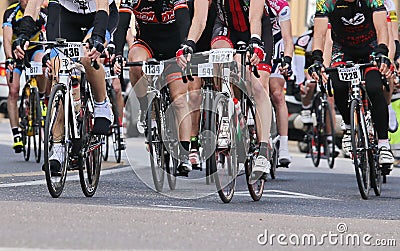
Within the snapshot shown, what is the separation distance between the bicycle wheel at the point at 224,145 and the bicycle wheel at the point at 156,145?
1241 mm

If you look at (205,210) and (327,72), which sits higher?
(327,72)

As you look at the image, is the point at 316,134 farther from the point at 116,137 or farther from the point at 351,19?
the point at 351,19

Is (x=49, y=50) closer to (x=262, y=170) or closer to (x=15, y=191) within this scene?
(x=15, y=191)

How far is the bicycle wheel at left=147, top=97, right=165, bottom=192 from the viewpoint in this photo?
10.1 m

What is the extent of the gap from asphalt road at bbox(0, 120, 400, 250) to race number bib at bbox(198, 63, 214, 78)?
0.81m

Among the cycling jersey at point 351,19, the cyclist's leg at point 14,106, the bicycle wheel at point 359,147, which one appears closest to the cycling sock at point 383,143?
the bicycle wheel at point 359,147

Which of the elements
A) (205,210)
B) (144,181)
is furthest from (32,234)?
(144,181)

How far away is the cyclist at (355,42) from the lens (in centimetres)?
1042

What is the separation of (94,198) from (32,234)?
9.50 ft

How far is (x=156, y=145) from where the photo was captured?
10250mm

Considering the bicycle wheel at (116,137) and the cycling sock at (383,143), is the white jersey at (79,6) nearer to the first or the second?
the cycling sock at (383,143)

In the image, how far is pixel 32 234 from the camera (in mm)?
6168

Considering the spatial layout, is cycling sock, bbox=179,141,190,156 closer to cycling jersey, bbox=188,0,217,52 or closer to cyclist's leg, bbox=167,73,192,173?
cyclist's leg, bbox=167,73,192,173

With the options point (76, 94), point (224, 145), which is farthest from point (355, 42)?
point (76, 94)
